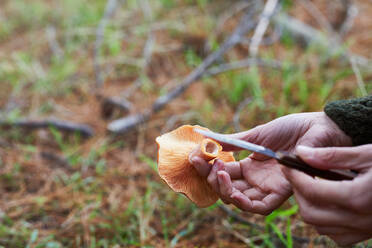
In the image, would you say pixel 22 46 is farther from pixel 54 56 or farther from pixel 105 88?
pixel 105 88

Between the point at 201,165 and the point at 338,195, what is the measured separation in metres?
0.61

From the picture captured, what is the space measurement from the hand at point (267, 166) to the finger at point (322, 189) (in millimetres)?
277

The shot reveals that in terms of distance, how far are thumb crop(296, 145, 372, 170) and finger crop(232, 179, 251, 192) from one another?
499 millimetres

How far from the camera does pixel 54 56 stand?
4570mm

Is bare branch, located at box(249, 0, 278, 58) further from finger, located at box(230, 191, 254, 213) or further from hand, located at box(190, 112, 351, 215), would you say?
finger, located at box(230, 191, 254, 213)

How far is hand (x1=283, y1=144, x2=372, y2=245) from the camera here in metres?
1.07

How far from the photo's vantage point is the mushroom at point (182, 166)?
1.55m

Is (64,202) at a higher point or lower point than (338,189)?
lower

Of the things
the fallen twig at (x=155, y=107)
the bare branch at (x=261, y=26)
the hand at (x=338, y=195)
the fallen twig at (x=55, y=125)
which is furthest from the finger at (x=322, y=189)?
the bare branch at (x=261, y=26)

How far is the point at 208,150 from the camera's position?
4.83 feet

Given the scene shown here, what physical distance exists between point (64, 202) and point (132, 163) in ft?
2.24

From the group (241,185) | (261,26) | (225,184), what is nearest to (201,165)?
(225,184)

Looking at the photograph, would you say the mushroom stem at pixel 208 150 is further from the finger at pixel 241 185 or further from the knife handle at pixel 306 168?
the knife handle at pixel 306 168

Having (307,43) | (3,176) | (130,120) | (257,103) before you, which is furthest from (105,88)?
(307,43)
